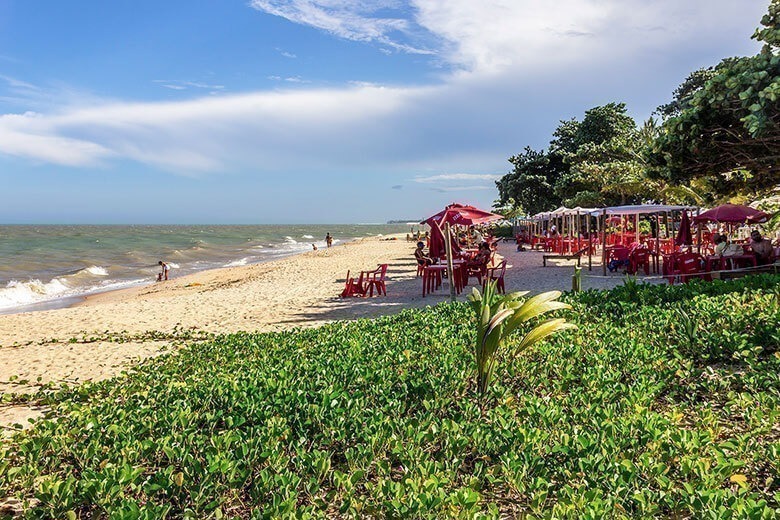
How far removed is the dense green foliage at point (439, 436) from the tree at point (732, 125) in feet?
18.1

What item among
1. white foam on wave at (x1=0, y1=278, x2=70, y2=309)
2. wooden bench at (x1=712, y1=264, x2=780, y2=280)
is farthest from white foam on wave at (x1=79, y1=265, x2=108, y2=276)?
wooden bench at (x1=712, y1=264, x2=780, y2=280)

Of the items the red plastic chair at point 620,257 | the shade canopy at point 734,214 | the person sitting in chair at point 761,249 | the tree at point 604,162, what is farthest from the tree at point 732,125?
the tree at point 604,162

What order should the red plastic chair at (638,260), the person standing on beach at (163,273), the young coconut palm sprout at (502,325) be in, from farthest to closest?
the person standing on beach at (163,273), the red plastic chair at (638,260), the young coconut palm sprout at (502,325)

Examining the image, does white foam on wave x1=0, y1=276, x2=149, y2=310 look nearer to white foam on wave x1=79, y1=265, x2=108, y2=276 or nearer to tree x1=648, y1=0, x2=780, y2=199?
white foam on wave x1=79, y1=265, x2=108, y2=276

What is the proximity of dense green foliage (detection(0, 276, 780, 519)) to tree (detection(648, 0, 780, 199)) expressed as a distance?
5.50 m

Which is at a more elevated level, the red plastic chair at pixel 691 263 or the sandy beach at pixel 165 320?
the red plastic chair at pixel 691 263

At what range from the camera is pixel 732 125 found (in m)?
11.1

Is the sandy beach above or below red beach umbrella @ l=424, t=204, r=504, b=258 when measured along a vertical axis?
below

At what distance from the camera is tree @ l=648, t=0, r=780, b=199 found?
9352mm

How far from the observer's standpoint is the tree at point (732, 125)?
9.35 metres

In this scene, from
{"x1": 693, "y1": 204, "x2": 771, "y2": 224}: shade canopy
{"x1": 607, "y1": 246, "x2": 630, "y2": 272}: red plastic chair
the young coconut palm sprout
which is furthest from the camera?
{"x1": 607, "y1": 246, "x2": 630, "y2": 272}: red plastic chair

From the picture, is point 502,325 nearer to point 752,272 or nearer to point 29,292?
point 752,272

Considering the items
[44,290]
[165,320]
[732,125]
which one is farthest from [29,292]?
[732,125]

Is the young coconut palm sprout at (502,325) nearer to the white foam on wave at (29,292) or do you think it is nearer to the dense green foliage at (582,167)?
the white foam on wave at (29,292)
